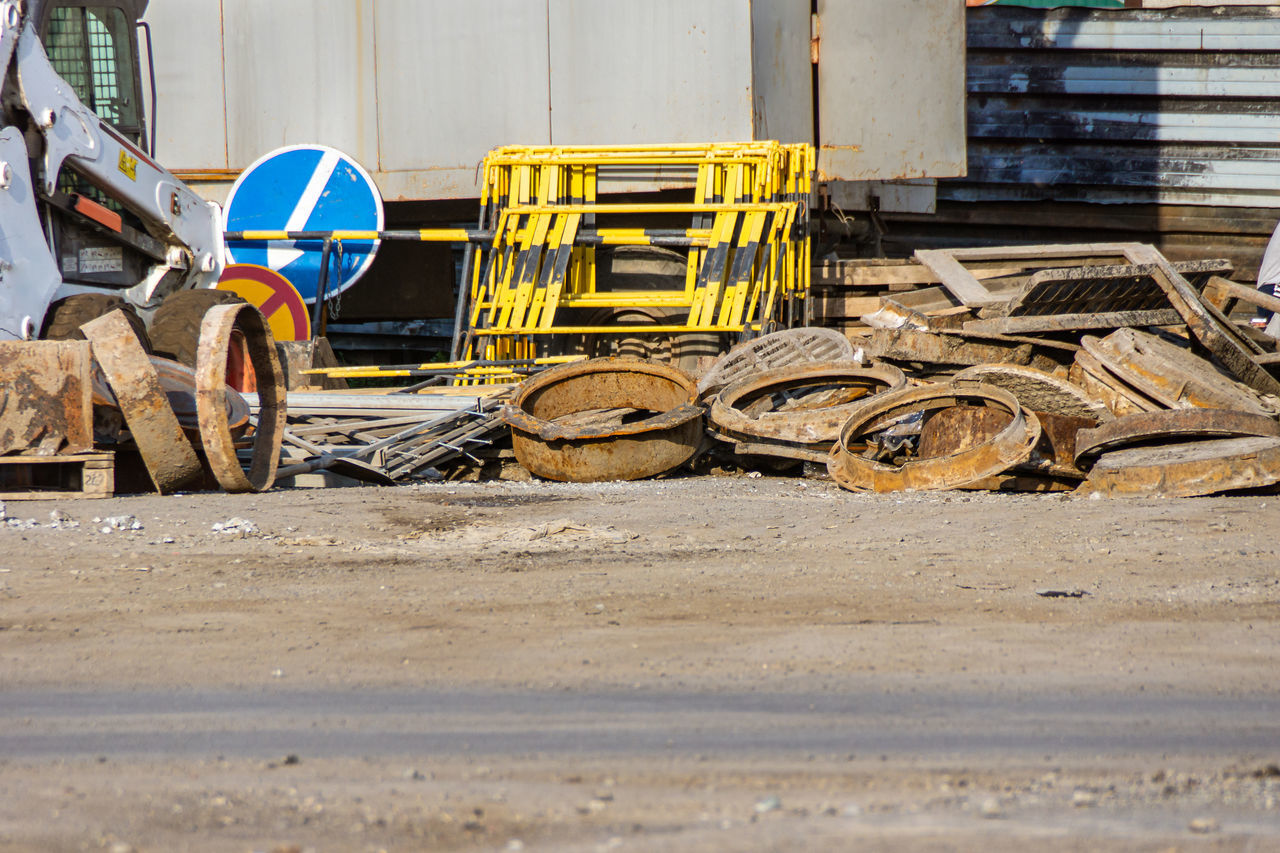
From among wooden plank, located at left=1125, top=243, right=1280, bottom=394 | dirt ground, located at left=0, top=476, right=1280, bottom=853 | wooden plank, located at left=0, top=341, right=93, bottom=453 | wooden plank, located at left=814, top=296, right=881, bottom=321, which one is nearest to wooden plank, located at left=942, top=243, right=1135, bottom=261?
wooden plank, located at left=814, top=296, right=881, bottom=321

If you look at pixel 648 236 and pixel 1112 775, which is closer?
pixel 1112 775

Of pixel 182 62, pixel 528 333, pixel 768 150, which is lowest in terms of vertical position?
pixel 528 333

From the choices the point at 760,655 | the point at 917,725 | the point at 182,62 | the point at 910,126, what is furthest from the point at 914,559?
the point at 182,62

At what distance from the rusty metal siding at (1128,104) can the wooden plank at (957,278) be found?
384cm

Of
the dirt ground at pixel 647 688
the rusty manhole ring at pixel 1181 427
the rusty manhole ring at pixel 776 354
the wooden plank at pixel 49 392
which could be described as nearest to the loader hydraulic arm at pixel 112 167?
the wooden plank at pixel 49 392

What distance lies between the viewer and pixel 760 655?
3.22 metres

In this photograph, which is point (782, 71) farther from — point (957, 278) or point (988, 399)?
point (988, 399)

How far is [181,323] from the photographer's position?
27.1 feet

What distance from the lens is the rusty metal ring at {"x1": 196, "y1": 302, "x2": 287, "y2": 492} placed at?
602 centimetres

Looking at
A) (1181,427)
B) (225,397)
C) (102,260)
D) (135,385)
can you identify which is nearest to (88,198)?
(102,260)

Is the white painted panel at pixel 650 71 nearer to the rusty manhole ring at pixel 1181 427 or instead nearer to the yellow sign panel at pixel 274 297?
the yellow sign panel at pixel 274 297

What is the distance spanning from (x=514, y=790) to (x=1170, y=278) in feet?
21.5

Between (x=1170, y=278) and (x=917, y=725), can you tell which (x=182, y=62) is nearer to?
(x=1170, y=278)

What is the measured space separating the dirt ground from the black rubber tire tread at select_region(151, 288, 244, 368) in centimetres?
309
